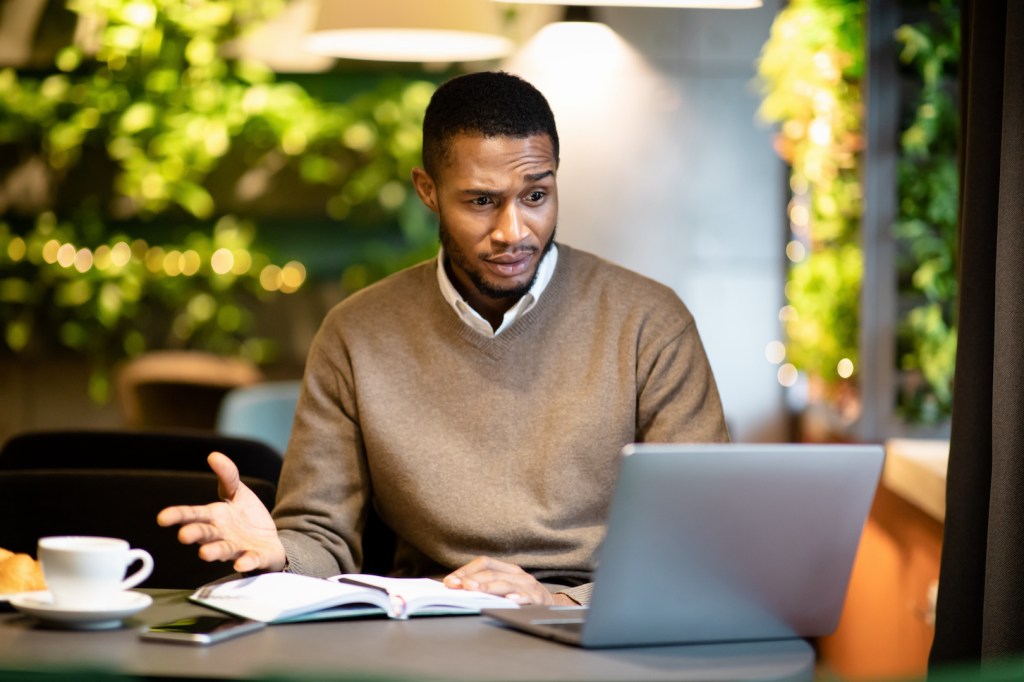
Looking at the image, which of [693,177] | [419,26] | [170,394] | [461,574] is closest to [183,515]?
[461,574]

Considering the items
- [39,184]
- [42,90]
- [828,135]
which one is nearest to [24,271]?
[39,184]

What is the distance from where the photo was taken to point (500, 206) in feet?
6.86

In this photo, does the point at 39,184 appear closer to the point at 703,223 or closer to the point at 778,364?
the point at 703,223

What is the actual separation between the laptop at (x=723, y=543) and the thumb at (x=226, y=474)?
450 millimetres

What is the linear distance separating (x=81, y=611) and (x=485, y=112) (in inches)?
39.5

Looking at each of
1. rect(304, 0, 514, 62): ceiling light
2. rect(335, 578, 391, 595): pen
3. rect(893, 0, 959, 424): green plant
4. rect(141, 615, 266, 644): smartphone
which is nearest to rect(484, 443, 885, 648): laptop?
rect(335, 578, 391, 595): pen

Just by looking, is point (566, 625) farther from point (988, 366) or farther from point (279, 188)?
point (279, 188)

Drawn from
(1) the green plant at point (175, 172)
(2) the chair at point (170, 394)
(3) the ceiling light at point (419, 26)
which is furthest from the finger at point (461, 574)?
(1) the green plant at point (175, 172)

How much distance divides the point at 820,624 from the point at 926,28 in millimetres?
2264

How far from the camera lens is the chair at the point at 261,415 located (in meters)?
3.73

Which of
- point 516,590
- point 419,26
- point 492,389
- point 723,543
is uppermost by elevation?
point 419,26

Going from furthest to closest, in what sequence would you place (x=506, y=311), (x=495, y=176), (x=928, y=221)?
(x=928, y=221)
(x=506, y=311)
(x=495, y=176)

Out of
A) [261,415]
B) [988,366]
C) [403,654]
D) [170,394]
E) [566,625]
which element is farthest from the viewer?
[170,394]

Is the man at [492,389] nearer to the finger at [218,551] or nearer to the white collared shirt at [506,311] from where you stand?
the white collared shirt at [506,311]
